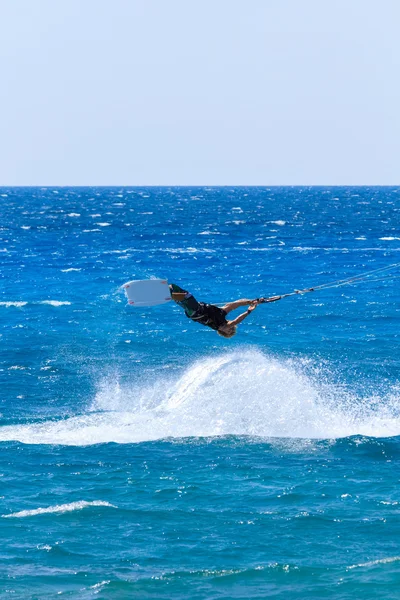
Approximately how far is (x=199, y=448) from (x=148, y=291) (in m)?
6.99

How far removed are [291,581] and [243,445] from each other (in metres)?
9.00

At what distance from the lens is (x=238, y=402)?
106 ft

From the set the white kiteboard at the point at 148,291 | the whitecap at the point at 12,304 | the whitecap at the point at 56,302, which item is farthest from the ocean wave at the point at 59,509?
the whitecap at the point at 12,304

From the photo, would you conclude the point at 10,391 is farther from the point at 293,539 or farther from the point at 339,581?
the point at 339,581

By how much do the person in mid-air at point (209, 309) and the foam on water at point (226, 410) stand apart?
646 cm

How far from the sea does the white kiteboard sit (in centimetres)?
544

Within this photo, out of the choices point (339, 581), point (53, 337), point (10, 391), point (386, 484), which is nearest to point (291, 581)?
point (339, 581)

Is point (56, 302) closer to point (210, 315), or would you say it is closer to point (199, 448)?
point (199, 448)

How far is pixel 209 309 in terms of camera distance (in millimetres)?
24109

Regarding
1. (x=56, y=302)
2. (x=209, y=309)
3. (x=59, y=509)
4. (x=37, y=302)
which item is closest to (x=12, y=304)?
(x=37, y=302)

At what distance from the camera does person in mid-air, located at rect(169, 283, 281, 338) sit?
23625mm

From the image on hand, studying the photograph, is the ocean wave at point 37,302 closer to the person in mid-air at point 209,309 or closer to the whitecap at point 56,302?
the whitecap at point 56,302

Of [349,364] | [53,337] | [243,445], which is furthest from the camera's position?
[53,337]

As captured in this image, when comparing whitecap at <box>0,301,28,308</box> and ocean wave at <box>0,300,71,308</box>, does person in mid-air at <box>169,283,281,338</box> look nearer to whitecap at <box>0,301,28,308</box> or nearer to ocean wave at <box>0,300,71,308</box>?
ocean wave at <box>0,300,71,308</box>
